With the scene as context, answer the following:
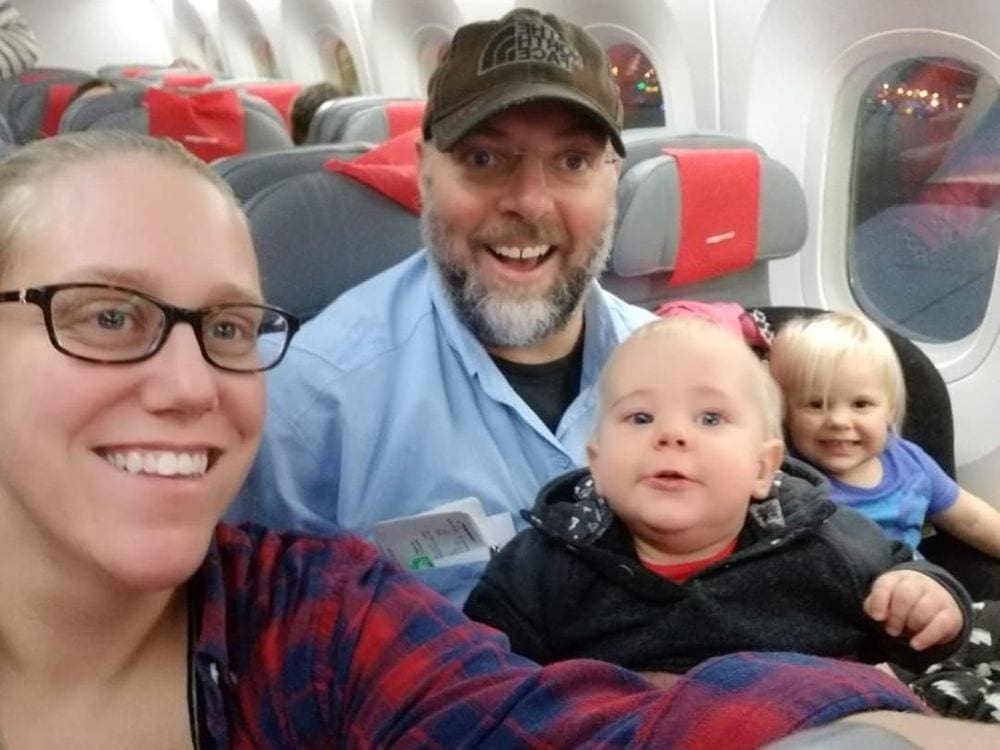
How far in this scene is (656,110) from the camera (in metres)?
4.24

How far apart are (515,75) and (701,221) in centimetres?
112

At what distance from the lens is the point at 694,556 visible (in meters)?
1.45

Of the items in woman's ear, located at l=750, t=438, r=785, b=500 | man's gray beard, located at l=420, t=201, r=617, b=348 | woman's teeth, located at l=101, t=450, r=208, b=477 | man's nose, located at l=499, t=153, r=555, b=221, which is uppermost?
man's nose, located at l=499, t=153, r=555, b=221

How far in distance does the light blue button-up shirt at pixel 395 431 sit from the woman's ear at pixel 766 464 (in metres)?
0.31

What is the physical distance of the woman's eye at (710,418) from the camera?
1423 mm

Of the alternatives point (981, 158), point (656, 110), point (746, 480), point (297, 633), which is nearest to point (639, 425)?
point (746, 480)

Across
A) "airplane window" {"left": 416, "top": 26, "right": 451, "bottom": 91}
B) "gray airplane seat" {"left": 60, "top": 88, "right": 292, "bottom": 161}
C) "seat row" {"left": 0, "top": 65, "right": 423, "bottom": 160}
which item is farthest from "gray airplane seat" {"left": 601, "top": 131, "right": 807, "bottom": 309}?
"airplane window" {"left": 416, "top": 26, "right": 451, "bottom": 91}

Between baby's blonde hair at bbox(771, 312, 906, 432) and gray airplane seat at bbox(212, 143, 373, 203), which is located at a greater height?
gray airplane seat at bbox(212, 143, 373, 203)

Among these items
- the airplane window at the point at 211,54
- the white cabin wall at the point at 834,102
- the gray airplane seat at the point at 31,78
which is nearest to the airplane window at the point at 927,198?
the white cabin wall at the point at 834,102

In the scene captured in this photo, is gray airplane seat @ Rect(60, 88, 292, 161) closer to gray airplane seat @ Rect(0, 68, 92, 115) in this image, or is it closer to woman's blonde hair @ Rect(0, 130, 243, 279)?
gray airplane seat @ Rect(0, 68, 92, 115)

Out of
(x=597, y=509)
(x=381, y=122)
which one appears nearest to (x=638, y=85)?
(x=381, y=122)

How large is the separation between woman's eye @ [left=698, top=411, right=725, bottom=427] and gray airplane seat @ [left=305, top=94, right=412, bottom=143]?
324cm

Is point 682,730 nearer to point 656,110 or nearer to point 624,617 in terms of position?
point 624,617

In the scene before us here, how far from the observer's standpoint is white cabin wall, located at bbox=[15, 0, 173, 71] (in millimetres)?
10109
